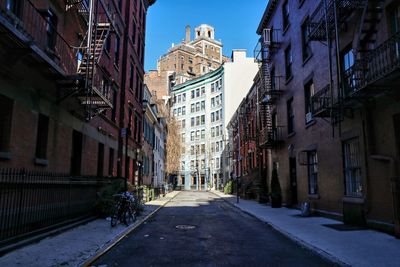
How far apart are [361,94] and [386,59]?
156cm

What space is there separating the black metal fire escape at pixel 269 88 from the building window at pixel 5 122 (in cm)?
1709

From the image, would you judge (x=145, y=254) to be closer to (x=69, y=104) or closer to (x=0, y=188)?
(x=0, y=188)

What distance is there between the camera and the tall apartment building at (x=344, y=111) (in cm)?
1070

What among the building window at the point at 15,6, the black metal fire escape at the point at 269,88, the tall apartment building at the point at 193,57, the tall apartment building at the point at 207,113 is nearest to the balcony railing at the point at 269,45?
the black metal fire escape at the point at 269,88

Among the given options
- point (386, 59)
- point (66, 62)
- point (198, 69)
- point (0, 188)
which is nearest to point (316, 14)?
point (386, 59)

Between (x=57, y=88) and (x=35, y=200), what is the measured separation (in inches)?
167

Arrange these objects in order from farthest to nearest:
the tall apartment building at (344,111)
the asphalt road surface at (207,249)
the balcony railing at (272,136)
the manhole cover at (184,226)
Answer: the balcony railing at (272,136)
the manhole cover at (184,226)
the tall apartment building at (344,111)
the asphalt road surface at (207,249)

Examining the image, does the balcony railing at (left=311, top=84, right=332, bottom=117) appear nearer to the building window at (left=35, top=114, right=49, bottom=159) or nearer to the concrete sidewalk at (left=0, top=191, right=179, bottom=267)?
the concrete sidewalk at (left=0, top=191, right=179, bottom=267)

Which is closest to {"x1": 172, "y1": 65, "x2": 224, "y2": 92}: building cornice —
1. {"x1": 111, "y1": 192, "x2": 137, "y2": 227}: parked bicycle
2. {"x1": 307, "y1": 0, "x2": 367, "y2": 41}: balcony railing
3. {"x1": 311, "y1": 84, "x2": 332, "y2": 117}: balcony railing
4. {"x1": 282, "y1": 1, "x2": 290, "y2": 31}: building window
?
{"x1": 282, "y1": 1, "x2": 290, "y2": 31}: building window

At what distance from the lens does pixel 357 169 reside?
13211 millimetres

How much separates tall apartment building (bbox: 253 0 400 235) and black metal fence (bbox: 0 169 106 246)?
9.76m

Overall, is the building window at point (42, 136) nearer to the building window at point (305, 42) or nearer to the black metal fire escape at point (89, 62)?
the black metal fire escape at point (89, 62)

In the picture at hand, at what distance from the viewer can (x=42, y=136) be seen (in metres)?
11.9

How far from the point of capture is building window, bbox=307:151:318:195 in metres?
17.8
